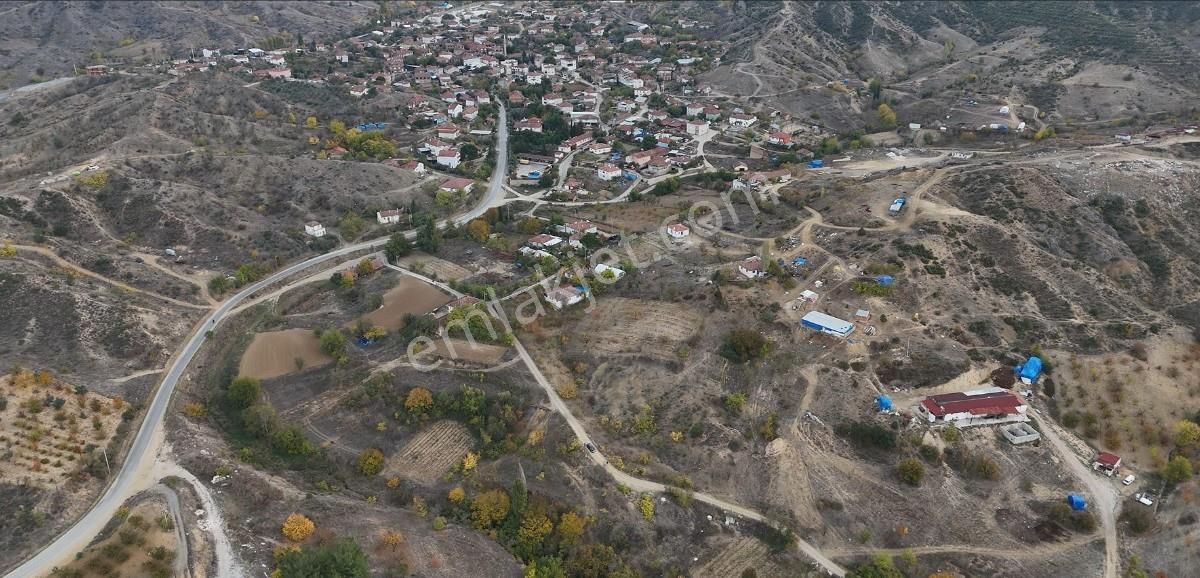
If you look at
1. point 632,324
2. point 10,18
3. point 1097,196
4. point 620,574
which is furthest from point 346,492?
point 10,18

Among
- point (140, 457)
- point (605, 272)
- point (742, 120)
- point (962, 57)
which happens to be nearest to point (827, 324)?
point (605, 272)

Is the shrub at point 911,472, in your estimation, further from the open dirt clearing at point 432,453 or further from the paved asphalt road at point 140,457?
the paved asphalt road at point 140,457

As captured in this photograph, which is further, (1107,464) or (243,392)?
(243,392)

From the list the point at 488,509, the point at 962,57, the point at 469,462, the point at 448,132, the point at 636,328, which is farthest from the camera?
the point at 962,57

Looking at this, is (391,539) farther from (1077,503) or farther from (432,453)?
(1077,503)

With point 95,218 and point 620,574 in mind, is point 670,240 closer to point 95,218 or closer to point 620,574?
point 620,574

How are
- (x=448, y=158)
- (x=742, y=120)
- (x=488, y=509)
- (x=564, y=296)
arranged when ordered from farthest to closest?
(x=742, y=120) < (x=448, y=158) < (x=564, y=296) < (x=488, y=509)

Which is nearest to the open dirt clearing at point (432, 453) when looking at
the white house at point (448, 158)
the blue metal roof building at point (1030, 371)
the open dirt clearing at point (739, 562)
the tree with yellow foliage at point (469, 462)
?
the tree with yellow foliage at point (469, 462)
